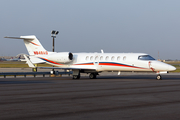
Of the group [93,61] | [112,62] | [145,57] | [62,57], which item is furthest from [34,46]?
[145,57]

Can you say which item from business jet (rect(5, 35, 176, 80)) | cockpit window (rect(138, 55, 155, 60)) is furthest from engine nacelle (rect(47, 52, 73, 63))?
cockpit window (rect(138, 55, 155, 60))

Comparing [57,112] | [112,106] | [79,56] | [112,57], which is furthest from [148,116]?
[79,56]

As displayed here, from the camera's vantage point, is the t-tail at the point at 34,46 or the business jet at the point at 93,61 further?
the t-tail at the point at 34,46

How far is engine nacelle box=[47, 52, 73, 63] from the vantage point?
28484mm

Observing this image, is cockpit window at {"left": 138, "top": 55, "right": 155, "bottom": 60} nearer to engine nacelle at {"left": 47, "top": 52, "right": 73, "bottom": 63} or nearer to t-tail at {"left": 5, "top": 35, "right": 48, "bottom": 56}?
engine nacelle at {"left": 47, "top": 52, "right": 73, "bottom": 63}

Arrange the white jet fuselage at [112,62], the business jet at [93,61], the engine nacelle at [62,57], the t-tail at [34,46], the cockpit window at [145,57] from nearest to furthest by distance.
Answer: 1. the white jet fuselage at [112,62]
2. the business jet at [93,61]
3. the cockpit window at [145,57]
4. the engine nacelle at [62,57]
5. the t-tail at [34,46]

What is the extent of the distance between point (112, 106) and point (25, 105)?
10.6ft

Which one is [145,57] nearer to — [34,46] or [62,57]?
[62,57]

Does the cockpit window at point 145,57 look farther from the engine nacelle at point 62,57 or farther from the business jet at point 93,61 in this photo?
the engine nacelle at point 62,57

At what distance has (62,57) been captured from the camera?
2859 centimetres

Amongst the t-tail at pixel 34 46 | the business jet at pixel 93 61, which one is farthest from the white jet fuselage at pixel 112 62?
the t-tail at pixel 34 46

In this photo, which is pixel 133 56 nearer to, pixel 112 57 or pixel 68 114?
pixel 112 57

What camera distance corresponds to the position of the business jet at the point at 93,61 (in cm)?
2516

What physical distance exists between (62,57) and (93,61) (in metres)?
3.47
